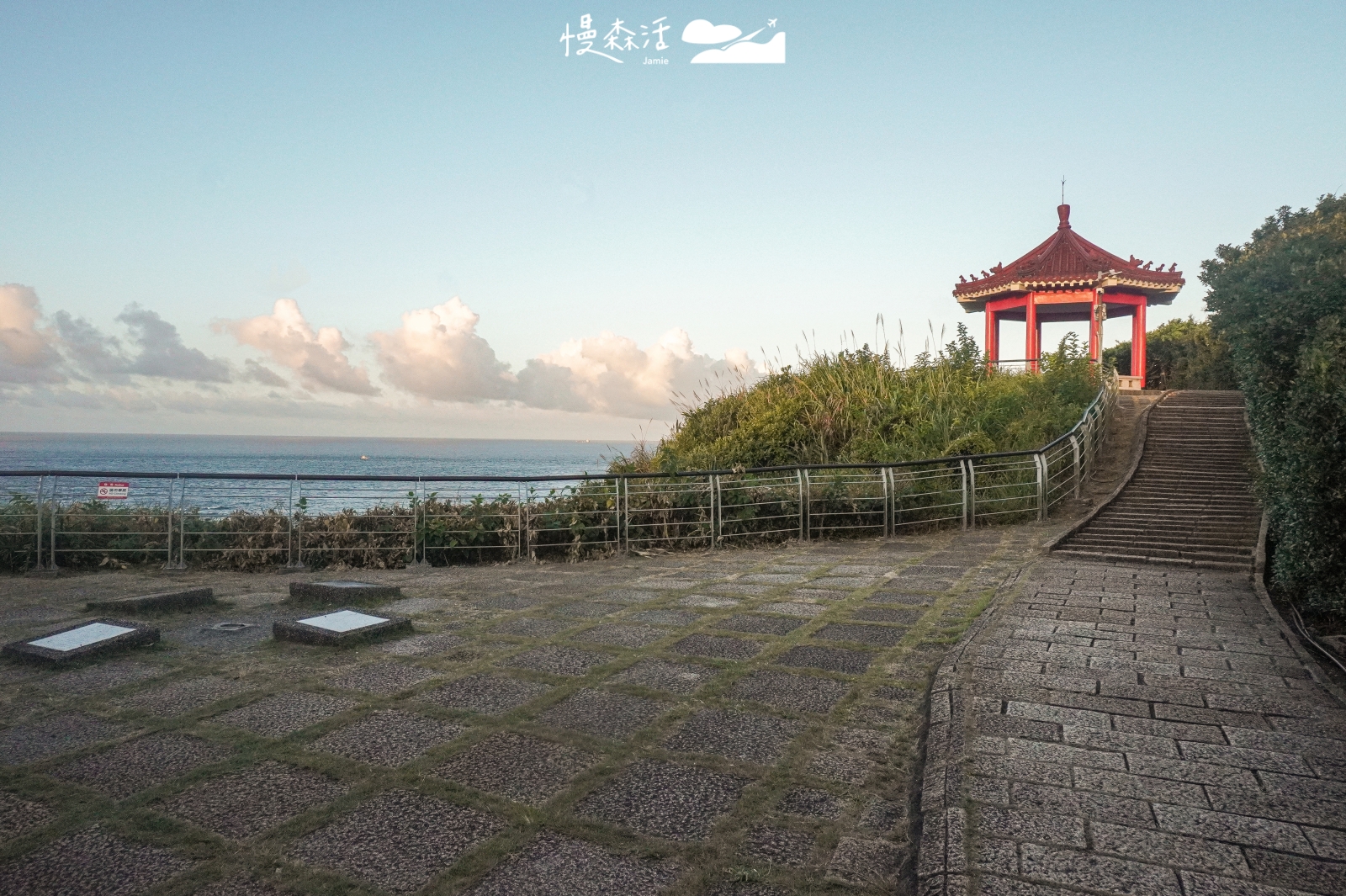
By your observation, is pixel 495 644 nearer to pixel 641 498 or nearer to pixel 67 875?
pixel 67 875

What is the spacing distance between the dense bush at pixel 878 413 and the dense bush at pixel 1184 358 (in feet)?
26.7

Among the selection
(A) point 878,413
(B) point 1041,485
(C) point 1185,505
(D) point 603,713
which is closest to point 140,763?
(D) point 603,713

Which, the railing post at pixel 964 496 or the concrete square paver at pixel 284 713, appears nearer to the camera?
the concrete square paver at pixel 284 713

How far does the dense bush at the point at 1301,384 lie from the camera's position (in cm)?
507

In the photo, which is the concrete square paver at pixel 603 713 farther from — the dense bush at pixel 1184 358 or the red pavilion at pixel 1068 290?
the dense bush at pixel 1184 358

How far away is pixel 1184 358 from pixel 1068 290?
11.7m

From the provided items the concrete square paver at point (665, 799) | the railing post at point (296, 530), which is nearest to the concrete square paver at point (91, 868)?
the concrete square paver at point (665, 799)

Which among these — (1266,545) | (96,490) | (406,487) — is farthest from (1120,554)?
(96,490)

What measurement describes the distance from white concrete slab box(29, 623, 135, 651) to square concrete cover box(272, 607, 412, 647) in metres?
0.78

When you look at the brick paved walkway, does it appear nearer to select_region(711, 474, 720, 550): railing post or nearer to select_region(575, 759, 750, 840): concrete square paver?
select_region(575, 759, 750, 840): concrete square paver

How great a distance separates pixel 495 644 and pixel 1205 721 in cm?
334

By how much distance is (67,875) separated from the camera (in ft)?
6.97

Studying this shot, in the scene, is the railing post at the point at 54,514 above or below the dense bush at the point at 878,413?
below

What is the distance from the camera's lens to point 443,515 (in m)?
7.89
